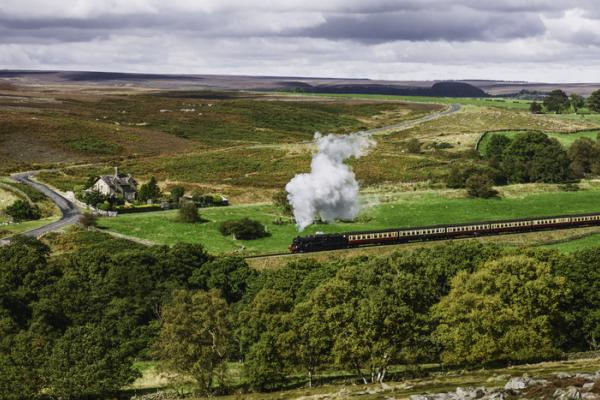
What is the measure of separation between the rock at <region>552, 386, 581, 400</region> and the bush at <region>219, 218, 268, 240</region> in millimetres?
59866

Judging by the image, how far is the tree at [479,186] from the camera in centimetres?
12412

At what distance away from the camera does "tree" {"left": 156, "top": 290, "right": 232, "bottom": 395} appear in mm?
52438

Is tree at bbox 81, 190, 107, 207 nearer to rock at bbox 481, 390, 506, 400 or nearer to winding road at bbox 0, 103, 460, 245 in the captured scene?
winding road at bbox 0, 103, 460, 245

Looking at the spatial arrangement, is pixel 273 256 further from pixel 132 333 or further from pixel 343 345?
pixel 343 345

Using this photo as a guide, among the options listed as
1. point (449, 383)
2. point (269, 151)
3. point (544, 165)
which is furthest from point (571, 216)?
point (269, 151)

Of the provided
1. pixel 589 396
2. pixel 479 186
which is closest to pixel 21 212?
pixel 479 186

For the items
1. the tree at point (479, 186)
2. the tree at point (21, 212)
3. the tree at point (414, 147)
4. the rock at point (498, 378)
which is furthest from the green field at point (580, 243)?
the tree at point (414, 147)

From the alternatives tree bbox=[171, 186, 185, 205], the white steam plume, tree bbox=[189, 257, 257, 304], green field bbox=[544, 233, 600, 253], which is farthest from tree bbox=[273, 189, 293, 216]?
green field bbox=[544, 233, 600, 253]

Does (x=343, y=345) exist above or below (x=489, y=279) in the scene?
below

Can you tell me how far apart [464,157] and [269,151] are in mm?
50218

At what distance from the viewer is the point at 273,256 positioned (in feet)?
278

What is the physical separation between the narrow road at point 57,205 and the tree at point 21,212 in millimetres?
4327

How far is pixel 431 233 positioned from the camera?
94000 millimetres

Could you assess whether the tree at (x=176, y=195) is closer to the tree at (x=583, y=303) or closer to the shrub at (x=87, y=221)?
the shrub at (x=87, y=221)
